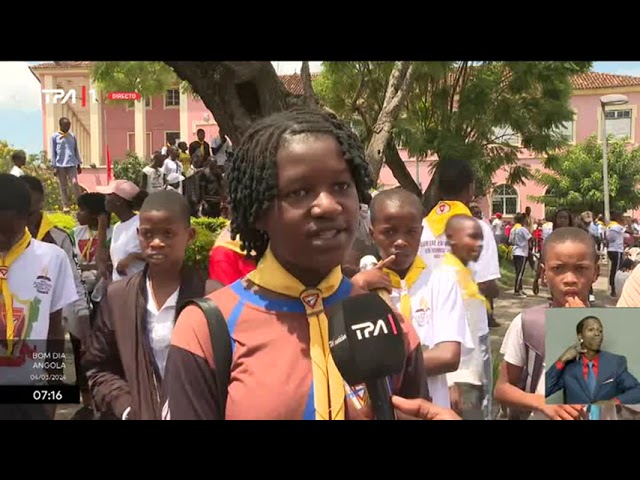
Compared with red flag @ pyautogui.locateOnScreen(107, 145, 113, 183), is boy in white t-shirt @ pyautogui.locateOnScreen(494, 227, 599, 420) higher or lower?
lower

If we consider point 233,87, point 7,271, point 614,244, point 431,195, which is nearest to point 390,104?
point 431,195

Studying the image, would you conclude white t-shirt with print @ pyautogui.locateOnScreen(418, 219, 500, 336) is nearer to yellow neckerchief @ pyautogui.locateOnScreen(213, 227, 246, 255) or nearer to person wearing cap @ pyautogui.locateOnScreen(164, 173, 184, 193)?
yellow neckerchief @ pyautogui.locateOnScreen(213, 227, 246, 255)

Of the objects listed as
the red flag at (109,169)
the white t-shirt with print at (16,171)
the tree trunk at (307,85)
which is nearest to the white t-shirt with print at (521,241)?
the tree trunk at (307,85)

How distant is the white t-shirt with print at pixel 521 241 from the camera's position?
10.5 feet

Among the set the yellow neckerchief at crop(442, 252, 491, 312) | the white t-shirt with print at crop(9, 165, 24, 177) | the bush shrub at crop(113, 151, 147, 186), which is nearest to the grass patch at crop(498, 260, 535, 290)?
the yellow neckerchief at crop(442, 252, 491, 312)

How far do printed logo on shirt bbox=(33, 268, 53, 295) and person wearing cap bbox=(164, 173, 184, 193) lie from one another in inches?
25.4

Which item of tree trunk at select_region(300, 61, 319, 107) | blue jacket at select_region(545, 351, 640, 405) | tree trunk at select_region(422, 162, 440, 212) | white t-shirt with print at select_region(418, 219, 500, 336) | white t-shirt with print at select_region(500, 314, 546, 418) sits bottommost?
blue jacket at select_region(545, 351, 640, 405)

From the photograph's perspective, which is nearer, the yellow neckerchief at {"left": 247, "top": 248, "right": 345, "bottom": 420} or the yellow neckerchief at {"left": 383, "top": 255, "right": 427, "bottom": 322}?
the yellow neckerchief at {"left": 247, "top": 248, "right": 345, "bottom": 420}

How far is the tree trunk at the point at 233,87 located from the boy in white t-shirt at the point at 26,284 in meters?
0.94

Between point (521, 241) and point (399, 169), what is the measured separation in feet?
2.07

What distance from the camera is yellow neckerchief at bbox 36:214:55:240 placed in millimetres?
3125

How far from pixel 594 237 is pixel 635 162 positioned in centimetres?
50

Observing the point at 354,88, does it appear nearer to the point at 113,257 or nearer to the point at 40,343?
the point at 113,257

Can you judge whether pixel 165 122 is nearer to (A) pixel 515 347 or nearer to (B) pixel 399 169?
(B) pixel 399 169
